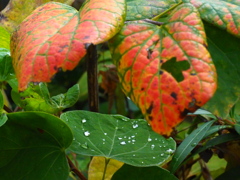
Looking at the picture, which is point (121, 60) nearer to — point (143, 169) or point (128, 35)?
point (128, 35)

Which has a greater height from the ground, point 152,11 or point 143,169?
point 152,11

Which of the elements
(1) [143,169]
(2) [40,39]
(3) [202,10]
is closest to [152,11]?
(3) [202,10]

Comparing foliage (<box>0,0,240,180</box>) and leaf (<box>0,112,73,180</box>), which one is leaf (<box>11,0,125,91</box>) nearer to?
foliage (<box>0,0,240,180</box>)

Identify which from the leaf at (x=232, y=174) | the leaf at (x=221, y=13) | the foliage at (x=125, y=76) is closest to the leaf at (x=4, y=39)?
the foliage at (x=125, y=76)

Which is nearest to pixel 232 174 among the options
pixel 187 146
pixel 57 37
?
pixel 187 146

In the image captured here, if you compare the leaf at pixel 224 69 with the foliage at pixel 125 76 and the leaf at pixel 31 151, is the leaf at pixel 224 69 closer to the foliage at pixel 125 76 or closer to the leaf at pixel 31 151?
the foliage at pixel 125 76

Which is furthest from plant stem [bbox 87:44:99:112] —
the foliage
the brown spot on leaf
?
the brown spot on leaf

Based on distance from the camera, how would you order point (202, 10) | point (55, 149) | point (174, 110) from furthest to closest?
point (55, 149) < point (202, 10) < point (174, 110)
